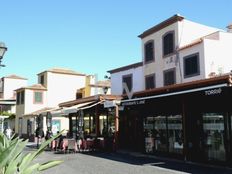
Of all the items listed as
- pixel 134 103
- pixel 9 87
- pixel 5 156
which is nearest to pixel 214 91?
pixel 134 103

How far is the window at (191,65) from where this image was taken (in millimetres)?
22781

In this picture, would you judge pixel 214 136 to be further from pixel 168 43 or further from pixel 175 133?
pixel 168 43

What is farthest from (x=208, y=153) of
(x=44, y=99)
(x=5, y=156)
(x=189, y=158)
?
(x=44, y=99)

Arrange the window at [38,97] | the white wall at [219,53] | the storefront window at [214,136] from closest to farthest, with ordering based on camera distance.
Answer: the storefront window at [214,136] → the white wall at [219,53] → the window at [38,97]

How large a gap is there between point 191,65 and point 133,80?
7687 millimetres

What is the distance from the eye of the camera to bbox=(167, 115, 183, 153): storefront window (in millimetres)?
15750

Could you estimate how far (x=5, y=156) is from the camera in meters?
2.88

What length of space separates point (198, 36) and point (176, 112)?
11890 millimetres

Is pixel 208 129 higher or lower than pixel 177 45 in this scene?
lower

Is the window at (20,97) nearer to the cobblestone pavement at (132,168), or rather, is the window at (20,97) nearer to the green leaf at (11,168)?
the cobblestone pavement at (132,168)

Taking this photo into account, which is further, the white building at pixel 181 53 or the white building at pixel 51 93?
the white building at pixel 51 93

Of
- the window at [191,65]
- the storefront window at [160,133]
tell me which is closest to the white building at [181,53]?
the window at [191,65]

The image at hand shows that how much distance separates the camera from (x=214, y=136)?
13812 mm

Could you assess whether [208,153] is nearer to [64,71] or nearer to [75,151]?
[75,151]
